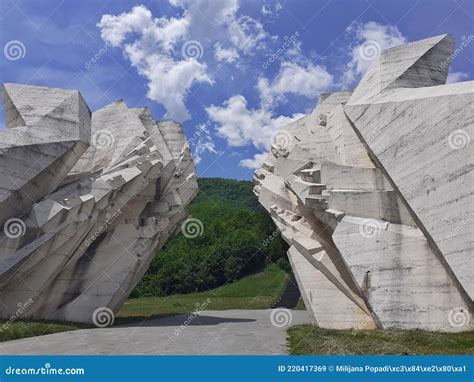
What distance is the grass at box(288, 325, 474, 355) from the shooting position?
7.52m

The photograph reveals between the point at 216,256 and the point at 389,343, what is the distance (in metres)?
34.4

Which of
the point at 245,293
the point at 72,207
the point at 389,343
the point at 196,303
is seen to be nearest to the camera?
the point at 389,343

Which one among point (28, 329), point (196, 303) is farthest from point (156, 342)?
point (196, 303)

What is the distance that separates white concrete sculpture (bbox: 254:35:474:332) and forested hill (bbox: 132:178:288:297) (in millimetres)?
20320

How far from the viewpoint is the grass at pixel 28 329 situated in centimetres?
1122

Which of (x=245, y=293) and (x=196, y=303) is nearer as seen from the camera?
(x=196, y=303)

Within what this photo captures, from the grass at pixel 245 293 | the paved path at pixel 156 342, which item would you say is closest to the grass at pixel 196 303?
the grass at pixel 245 293

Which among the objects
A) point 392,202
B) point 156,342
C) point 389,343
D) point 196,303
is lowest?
point 156,342

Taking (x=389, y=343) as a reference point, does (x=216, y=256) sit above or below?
above

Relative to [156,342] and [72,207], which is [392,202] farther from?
[72,207]

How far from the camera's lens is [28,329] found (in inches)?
465

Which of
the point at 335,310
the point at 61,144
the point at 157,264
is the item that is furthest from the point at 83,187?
the point at 157,264

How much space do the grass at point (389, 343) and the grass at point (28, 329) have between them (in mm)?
6041

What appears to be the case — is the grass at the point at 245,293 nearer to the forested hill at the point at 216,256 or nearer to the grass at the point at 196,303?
the grass at the point at 196,303
